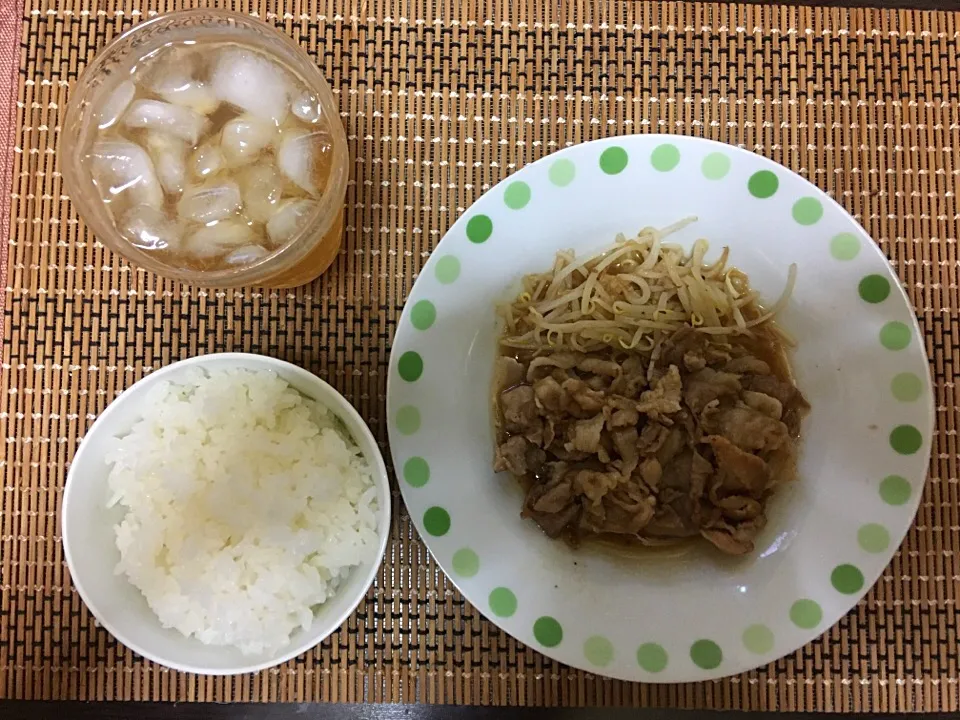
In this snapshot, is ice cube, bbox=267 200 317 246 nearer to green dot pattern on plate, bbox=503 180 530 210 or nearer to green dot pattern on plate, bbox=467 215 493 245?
green dot pattern on plate, bbox=467 215 493 245

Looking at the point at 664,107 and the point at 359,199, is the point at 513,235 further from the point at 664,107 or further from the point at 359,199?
the point at 664,107

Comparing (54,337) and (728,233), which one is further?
(54,337)

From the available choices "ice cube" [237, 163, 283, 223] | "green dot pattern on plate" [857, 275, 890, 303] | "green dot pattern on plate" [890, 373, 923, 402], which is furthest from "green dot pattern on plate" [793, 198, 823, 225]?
"ice cube" [237, 163, 283, 223]

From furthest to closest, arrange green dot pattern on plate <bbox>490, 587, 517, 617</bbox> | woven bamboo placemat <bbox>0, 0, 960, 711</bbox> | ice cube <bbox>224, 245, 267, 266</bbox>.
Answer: woven bamboo placemat <bbox>0, 0, 960, 711</bbox> < green dot pattern on plate <bbox>490, 587, 517, 617</bbox> < ice cube <bbox>224, 245, 267, 266</bbox>

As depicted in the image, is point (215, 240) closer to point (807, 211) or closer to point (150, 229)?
point (150, 229)

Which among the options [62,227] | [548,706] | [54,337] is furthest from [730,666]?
[62,227]

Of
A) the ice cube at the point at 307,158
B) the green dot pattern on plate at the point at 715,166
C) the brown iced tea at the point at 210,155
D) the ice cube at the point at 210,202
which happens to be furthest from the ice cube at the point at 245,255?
the green dot pattern on plate at the point at 715,166
